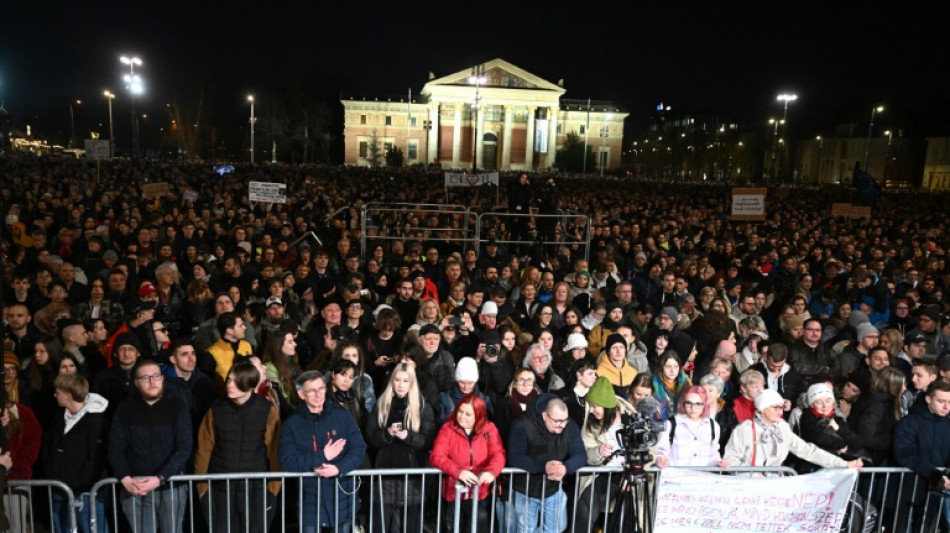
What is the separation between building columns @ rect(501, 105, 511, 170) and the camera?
270 ft

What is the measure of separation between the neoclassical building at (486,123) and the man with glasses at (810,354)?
73.9 meters

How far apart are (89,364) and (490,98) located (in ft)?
254

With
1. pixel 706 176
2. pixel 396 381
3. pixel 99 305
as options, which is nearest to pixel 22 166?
pixel 99 305

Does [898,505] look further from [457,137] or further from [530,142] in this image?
[530,142]

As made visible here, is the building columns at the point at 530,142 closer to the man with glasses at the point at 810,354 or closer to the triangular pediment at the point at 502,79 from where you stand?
the triangular pediment at the point at 502,79

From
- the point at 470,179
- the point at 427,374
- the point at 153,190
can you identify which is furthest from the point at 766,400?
the point at 153,190

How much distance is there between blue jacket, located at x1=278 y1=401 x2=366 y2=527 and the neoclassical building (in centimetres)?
7570

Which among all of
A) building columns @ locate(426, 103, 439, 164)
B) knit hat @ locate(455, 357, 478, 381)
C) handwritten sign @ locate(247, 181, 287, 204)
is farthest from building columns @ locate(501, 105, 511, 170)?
knit hat @ locate(455, 357, 478, 381)

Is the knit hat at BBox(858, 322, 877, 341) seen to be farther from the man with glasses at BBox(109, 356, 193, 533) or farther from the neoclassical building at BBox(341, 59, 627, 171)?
the neoclassical building at BBox(341, 59, 627, 171)

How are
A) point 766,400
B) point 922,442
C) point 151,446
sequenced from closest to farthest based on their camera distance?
point 151,446
point 922,442
point 766,400

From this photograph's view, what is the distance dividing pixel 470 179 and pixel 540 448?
1363 cm

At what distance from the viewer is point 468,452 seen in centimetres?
470

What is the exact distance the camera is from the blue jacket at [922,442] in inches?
195

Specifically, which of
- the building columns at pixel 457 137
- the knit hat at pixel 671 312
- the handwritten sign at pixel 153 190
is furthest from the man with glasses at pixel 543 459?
the building columns at pixel 457 137
